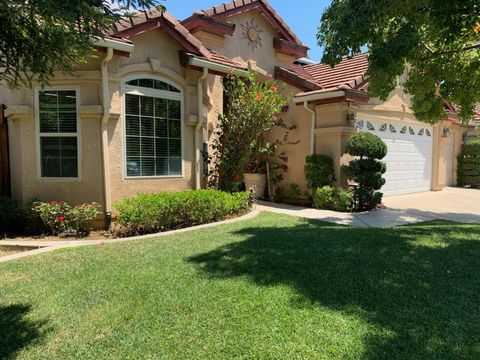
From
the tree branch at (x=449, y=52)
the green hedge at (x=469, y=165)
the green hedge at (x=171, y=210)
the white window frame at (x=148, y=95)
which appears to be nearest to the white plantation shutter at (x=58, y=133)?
the white window frame at (x=148, y=95)

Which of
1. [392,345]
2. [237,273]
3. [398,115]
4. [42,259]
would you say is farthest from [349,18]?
[398,115]

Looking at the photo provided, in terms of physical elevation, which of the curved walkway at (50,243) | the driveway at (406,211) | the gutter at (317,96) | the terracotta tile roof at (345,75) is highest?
the terracotta tile roof at (345,75)

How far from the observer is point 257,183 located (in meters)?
13.0

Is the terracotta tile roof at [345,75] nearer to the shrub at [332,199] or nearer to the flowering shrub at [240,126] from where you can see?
the flowering shrub at [240,126]

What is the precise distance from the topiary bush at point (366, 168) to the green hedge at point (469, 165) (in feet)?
32.6

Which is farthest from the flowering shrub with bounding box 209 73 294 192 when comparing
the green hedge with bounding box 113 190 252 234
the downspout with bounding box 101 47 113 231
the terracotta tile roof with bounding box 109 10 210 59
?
the downspout with bounding box 101 47 113 231

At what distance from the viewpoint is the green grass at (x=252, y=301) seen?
3.24 meters

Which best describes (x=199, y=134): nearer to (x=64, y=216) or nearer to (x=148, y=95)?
(x=148, y=95)

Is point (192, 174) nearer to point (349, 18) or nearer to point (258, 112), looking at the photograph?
point (258, 112)

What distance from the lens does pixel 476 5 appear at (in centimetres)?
525

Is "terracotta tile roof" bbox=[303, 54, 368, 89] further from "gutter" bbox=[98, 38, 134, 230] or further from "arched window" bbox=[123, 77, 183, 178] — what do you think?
"gutter" bbox=[98, 38, 134, 230]

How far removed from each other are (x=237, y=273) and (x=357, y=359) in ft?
6.75

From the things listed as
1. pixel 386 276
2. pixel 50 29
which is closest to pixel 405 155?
pixel 386 276

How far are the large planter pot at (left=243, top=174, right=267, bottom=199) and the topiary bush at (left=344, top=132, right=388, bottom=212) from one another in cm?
320
